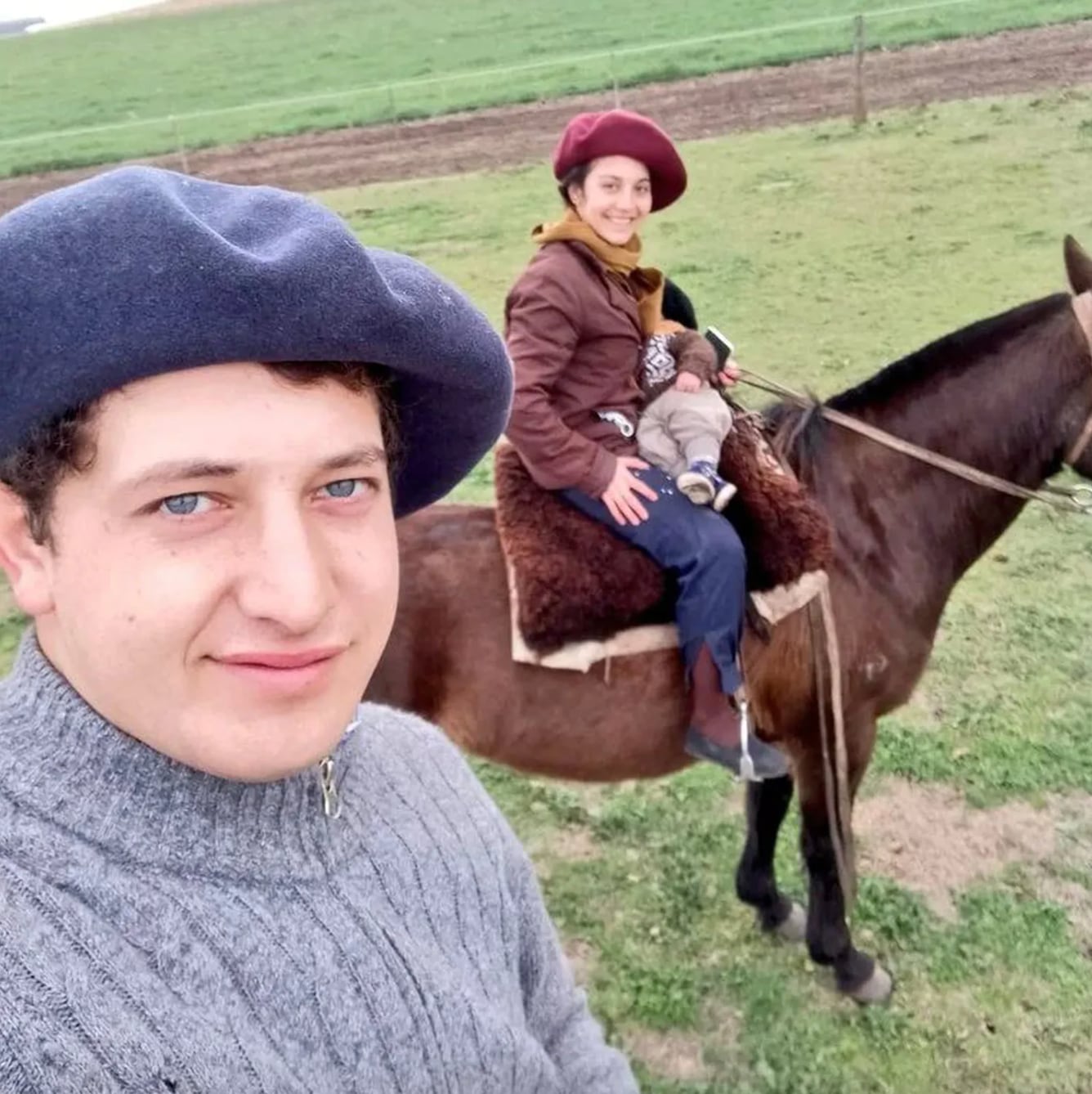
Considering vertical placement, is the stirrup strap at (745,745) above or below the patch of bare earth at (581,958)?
above

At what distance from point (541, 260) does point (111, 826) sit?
1986 millimetres

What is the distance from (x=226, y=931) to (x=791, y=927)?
2.70 metres

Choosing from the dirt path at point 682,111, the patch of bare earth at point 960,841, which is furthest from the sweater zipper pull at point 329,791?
the dirt path at point 682,111

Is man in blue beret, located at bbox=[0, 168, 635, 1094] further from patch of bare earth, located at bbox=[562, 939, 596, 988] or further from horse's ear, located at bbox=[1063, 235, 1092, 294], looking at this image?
horse's ear, located at bbox=[1063, 235, 1092, 294]

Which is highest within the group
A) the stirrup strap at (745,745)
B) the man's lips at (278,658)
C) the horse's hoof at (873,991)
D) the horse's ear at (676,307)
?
the man's lips at (278,658)

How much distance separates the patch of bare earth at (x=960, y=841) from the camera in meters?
3.27

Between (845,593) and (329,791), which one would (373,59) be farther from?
(329,791)

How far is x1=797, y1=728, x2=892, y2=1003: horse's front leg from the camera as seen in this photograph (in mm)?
2928

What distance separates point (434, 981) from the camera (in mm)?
971

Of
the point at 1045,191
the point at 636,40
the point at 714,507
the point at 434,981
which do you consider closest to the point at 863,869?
the point at 714,507

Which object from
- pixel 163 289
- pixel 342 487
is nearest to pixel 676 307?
pixel 342 487

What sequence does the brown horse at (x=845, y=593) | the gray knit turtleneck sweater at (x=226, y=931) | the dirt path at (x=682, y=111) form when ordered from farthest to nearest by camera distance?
the dirt path at (x=682, y=111) < the brown horse at (x=845, y=593) < the gray knit turtleneck sweater at (x=226, y=931)

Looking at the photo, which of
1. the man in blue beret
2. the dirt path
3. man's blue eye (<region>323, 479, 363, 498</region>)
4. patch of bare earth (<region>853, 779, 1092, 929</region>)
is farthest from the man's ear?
the dirt path

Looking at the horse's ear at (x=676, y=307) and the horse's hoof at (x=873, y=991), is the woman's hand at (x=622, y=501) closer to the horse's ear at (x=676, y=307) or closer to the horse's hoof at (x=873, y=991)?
the horse's ear at (x=676, y=307)
